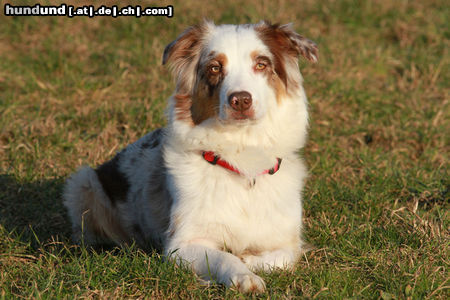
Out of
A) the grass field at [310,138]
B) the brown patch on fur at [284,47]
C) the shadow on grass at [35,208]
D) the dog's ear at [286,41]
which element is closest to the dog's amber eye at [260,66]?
the brown patch on fur at [284,47]

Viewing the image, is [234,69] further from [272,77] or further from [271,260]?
[271,260]

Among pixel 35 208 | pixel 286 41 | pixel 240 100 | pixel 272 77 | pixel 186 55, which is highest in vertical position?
pixel 286 41

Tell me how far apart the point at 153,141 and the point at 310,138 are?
8.25 feet

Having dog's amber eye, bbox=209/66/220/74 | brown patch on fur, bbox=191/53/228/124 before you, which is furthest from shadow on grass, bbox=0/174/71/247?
dog's amber eye, bbox=209/66/220/74

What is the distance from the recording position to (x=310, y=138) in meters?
7.24

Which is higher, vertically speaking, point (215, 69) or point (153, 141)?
point (215, 69)

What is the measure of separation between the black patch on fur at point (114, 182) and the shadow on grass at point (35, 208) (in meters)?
0.57

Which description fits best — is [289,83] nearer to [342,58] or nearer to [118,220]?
[118,220]

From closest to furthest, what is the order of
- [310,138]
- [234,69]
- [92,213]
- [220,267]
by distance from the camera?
[220,267] → [234,69] → [92,213] → [310,138]

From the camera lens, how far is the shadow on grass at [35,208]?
5617 millimetres

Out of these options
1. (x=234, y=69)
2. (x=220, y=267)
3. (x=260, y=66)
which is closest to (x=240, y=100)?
(x=234, y=69)

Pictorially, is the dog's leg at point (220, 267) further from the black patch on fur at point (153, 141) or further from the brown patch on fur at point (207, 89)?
the black patch on fur at point (153, 141)

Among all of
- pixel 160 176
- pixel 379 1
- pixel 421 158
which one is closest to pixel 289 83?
pixel 160 176

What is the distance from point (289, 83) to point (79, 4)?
6.66 meters
